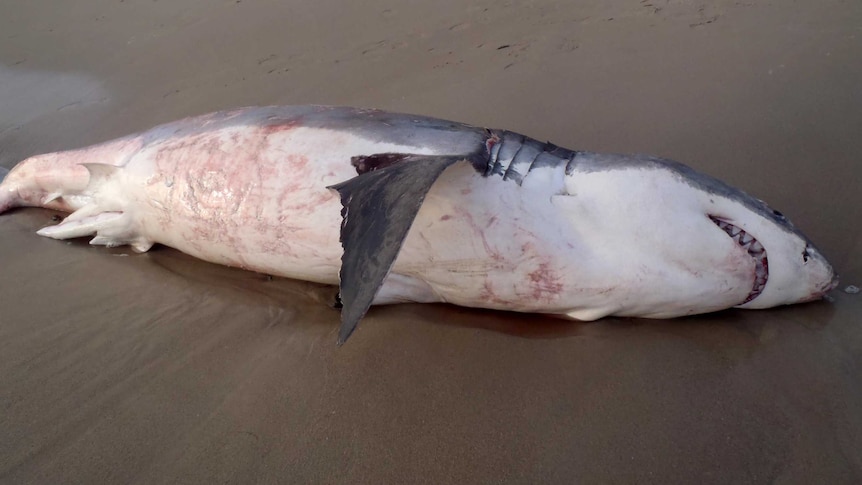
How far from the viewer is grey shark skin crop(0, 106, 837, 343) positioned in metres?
2.24

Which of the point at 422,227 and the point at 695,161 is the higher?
the point at 422,227

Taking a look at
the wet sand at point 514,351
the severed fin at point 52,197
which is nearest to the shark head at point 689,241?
the wet sand at point 514,351

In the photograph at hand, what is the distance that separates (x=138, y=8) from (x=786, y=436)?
7.26m

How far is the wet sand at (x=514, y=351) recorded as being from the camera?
6.30 feet

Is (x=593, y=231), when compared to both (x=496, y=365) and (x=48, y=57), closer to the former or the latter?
(x=496, y=365)

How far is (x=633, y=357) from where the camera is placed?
223 cm

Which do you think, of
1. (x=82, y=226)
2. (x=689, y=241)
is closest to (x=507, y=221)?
(x=689, y=241)

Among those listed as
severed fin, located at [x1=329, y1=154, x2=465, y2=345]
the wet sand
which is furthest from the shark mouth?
severed fin, located at [x1=329, y1=154, x2=465, y2=345]

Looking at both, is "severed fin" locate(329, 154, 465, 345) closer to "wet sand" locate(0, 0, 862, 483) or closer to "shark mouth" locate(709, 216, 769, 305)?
"wet sand" locate(0, 0, 862, 483)

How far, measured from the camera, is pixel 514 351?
228 cm

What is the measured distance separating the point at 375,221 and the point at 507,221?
22.0 inches

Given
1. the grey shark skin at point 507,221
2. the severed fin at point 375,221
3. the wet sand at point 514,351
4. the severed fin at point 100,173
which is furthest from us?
the severed fin at point 100,173

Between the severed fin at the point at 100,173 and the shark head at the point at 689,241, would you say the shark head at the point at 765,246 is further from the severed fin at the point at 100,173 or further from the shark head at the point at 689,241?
the severed fin at the point at 100,173

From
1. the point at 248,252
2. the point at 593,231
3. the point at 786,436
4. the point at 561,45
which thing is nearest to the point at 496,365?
the point at 593,231
